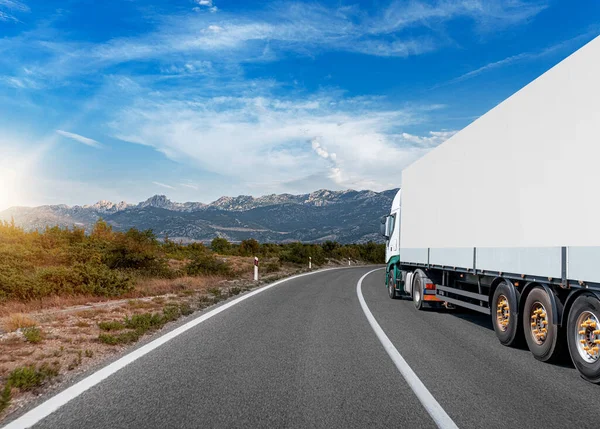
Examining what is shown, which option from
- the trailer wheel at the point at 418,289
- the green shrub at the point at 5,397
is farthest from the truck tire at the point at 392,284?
the green shrub at the point at 5,397

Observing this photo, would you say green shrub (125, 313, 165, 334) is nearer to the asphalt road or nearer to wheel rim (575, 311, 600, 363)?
the asphalt road

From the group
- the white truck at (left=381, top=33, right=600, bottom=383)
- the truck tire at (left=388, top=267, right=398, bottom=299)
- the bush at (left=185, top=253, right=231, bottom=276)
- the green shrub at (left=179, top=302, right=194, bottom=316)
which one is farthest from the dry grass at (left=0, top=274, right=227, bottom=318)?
the white truck at (left=381, top=33, right=600, bottom=383)

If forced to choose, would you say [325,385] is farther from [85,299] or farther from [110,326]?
[85,299]

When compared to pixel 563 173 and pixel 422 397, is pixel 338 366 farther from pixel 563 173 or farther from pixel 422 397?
pixel 563 173

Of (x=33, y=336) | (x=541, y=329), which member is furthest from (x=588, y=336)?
(x=33, y=336)

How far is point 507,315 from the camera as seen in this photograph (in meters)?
8.11

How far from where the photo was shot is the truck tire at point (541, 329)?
21.0 feet

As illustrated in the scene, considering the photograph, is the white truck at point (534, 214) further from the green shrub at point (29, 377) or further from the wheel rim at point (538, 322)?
the green shrub at point (29, 377)

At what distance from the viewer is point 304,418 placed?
4215mm

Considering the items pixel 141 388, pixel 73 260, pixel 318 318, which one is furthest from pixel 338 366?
pixel 73 260

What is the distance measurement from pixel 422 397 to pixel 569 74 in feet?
14.6

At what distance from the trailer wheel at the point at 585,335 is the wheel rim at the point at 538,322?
61cm

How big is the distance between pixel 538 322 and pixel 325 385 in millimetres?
3694

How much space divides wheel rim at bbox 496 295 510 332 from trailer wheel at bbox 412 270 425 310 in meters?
4.10
